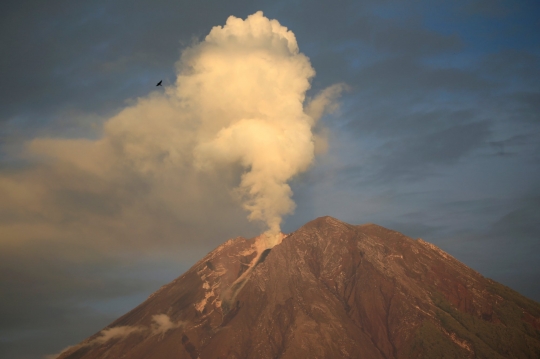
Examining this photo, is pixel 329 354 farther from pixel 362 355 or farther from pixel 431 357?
pixel 431 357

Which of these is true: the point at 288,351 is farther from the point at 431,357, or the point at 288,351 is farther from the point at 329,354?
the point at 431,357

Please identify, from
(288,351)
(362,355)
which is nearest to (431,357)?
(362,355)

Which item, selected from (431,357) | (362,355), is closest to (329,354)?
(362,355)

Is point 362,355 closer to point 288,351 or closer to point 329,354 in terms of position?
point 329,354

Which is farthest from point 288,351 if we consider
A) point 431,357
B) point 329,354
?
point 431,357

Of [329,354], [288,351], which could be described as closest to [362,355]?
[329,354]
